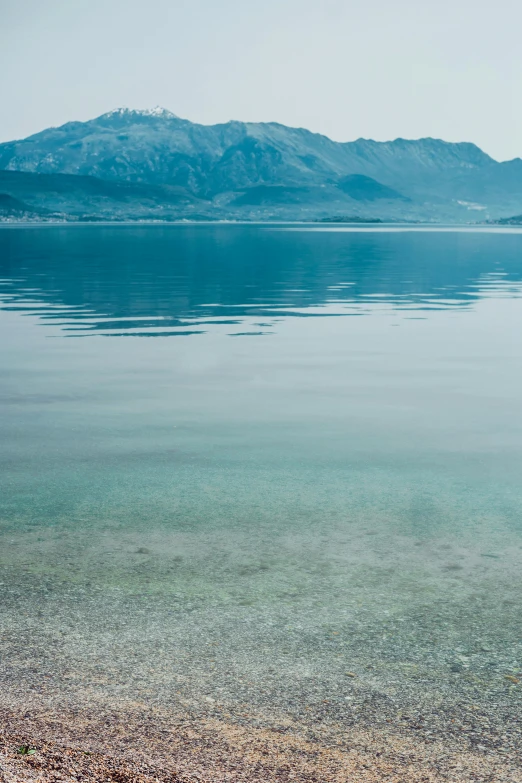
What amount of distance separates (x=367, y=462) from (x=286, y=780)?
386 inches

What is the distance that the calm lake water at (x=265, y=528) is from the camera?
863 centimetres

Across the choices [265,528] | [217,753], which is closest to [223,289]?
[265,528]

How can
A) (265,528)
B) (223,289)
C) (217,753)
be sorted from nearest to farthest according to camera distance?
(217,753) < (265,528) < (223,289)

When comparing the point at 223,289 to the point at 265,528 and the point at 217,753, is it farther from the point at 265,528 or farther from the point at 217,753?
the point at 217,753

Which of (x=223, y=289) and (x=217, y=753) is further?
(x=223, y=289)

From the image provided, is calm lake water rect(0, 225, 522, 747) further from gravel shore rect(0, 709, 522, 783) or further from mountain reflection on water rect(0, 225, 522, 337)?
mountain reflection on water rect(0, 225, 522, 337)

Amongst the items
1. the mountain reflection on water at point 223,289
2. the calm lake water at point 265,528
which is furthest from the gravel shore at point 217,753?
the mountain reflection on water at point 223,289

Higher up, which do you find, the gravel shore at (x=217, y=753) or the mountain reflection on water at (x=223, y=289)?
the mountain reflection on water at (x=223, y=289)

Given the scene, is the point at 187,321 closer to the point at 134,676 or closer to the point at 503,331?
the point at 503,331

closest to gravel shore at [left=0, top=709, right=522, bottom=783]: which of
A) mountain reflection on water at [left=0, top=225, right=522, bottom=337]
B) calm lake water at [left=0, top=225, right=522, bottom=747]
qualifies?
calm lake water at [left=0, top=225, right=522, bottom=747]

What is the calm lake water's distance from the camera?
28.3ft

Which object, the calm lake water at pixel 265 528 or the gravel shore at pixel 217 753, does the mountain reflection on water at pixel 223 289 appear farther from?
the gravel shore at pixel 217 753

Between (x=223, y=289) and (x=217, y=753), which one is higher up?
(x=223, y=289)

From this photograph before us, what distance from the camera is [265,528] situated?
42.3 ft
